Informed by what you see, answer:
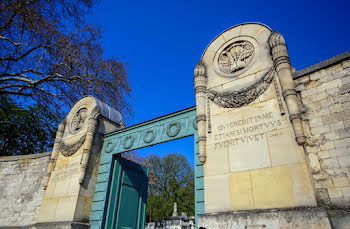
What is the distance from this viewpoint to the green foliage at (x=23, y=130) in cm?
1568

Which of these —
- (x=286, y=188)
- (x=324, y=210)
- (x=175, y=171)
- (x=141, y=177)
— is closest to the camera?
(x=324, y=210)

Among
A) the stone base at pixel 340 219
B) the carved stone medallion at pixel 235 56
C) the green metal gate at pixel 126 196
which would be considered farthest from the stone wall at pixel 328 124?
the green metal gate at pixel 126 196

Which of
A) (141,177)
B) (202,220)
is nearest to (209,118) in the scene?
(202,220)

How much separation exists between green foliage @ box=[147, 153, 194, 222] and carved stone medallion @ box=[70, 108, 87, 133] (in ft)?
61.8

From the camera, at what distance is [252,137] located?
4785 millimetres

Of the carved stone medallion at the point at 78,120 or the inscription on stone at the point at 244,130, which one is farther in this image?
the carved stone medallion at the point at 78,120

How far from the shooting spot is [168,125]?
6898mm

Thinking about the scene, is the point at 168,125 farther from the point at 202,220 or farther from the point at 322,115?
the point at 322,115

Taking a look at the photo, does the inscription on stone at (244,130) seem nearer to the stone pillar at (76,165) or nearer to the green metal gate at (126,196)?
the green metal gate at (126,196)

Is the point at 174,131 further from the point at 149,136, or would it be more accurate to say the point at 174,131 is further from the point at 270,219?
the point at 270,219

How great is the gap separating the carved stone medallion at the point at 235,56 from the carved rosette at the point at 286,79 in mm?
603

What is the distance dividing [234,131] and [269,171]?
1.10m

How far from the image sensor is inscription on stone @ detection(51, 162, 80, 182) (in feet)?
25.1

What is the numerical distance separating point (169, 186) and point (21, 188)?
1918cm
